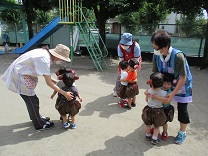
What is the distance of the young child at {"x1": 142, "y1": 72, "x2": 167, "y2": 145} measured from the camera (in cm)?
258

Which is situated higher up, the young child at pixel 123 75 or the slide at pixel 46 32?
the slide at pixel 46 32

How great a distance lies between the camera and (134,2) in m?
8.01

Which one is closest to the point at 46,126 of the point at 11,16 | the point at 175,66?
the point at 175,66

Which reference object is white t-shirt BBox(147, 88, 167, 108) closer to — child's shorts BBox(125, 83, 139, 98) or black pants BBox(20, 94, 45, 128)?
child's shorts BBox(125, 83, 139, 98)

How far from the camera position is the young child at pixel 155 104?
8.46 ft

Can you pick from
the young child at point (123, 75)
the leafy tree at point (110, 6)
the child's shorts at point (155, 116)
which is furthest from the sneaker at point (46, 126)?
the leafy tree at point (110, 6)

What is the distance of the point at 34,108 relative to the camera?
3129 mm

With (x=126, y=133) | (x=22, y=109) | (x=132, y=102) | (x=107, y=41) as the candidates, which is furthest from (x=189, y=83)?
(x=107, y=41)

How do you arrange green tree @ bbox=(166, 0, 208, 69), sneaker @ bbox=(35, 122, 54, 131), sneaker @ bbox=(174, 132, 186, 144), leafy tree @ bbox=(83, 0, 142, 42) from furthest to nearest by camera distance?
leafy tree @ bbox=(83, 0, 142, 42)
green tree @ bbox=(166, 0, 208, 69)
sneaker @ bbox=(35, 122, 54, 131)
sneaker @ bbox=(174, 132, 186, 144)

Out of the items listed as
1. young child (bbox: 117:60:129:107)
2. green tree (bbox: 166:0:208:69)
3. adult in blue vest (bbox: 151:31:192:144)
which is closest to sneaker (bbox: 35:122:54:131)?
young child (bbox: 117:60:129:107)

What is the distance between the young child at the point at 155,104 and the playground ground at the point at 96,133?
13.7 inches

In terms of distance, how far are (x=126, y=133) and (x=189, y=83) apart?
122 centimetres

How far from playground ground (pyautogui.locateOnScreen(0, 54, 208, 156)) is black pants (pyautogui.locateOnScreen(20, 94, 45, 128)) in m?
0.15

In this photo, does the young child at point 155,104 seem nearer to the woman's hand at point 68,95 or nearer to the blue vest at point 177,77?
the blue vest at point 177,77
